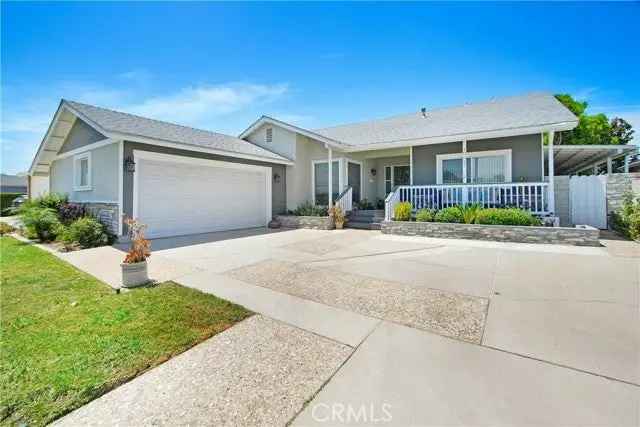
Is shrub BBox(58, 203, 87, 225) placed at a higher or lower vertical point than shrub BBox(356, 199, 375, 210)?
lower

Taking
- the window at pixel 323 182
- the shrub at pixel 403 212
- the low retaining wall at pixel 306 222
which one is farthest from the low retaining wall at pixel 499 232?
the window at pixel 323 182

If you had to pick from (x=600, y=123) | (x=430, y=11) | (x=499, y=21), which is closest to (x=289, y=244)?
(x=430, y=11)

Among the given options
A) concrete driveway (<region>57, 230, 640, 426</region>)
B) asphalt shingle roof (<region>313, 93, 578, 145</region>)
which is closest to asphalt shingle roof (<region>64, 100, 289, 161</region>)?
concrete driveway (<region>57, 230, 640, 426</region>)

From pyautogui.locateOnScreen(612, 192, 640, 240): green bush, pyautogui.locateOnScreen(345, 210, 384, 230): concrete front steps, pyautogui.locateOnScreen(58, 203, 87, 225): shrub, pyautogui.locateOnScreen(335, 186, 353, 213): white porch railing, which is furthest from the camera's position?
pyautogui.locateOnScreen(335, 186, 353, 213): white porch railing

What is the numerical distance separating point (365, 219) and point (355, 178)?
9.78ft

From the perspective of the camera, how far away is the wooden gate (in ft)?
31.7

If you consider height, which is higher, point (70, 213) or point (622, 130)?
point (622, 130)

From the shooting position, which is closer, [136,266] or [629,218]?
[136,266]

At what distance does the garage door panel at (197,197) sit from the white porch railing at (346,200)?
352 cm

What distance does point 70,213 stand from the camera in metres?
9.45

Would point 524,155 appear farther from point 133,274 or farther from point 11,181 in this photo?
point 11,181
